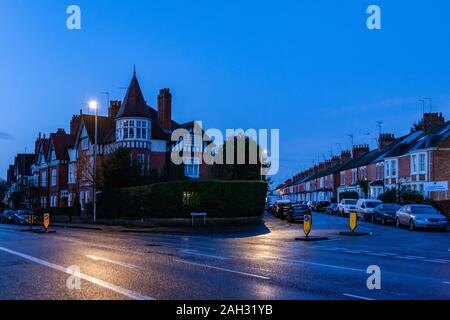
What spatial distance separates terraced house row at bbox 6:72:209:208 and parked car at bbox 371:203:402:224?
66.6ft

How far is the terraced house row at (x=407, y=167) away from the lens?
4894 cm

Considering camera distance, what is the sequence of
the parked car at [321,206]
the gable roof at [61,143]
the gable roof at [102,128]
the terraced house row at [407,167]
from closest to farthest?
the terraced house row at [407,167], the gable roof at [102,128], the parked car at [321,206], the gable roof at [61,143]

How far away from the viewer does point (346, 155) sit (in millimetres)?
95438

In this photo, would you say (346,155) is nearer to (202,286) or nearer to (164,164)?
(164,164)

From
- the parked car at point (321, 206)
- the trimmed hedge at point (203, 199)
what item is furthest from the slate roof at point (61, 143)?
the parked car at point (321, 206)

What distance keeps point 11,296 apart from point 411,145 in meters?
53.0

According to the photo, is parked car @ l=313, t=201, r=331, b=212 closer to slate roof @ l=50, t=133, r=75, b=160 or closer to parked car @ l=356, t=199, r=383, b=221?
parked car @ l=356, t=199, r=383, b=221

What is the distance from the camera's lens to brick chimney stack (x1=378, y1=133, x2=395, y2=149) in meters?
74.4

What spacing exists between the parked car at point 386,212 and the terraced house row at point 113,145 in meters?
20.3

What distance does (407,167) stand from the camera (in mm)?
54531

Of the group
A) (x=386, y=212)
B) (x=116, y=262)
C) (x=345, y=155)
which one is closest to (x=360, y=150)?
(x=345, y=155)

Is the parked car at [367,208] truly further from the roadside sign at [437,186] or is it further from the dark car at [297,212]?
the dark car at [297,212]

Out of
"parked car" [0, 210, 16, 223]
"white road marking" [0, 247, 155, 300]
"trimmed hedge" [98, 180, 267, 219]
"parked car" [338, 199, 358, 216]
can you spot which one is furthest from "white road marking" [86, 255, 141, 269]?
"parked car" [0, 210, 16, 223]

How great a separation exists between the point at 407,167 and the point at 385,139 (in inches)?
829
